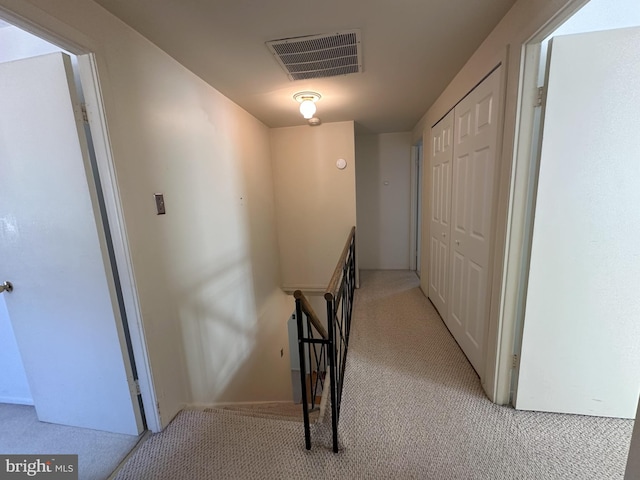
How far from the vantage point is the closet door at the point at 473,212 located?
60.4 inches

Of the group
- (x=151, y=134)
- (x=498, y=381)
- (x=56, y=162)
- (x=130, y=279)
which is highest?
(x=151, y=134)

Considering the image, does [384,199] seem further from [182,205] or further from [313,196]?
[182,205]

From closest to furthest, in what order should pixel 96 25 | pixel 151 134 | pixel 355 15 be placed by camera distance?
pixel 96 25 → pixel 355 15 → pixel 151 134

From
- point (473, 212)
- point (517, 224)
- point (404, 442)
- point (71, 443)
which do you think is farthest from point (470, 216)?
point (71, 443)

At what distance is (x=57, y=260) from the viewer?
1.30 meters

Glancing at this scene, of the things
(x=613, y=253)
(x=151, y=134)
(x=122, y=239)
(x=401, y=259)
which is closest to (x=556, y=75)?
(x=613, y=253)

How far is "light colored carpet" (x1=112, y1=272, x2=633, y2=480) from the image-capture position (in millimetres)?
→ 1171

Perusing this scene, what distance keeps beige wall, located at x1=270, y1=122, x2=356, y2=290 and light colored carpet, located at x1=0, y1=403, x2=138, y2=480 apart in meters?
2.50

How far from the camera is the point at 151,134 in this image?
1425 mm

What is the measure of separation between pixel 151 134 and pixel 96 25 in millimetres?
467

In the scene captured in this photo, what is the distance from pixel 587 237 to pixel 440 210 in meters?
1.37

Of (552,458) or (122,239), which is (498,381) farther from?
(122,239)

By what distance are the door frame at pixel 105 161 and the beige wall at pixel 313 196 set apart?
234cm

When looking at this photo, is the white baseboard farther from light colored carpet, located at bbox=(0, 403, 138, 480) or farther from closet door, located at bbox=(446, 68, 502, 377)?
closet door, located at bbox=(446, 68, 502, 377)
